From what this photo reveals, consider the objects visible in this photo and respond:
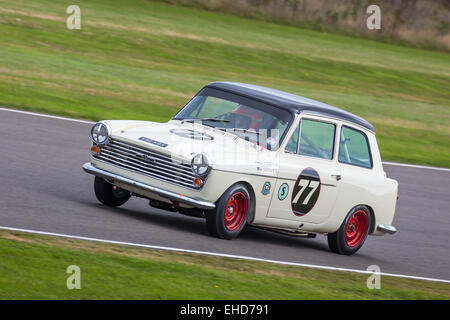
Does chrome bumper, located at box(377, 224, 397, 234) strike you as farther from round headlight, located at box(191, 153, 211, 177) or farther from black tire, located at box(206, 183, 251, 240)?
round headlight, located at box(191, 153, 211, 177)

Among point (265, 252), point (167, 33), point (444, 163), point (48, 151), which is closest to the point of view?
point (265, 252)

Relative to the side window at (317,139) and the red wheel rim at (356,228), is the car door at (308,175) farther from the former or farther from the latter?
the red wheel rim at (356,228)

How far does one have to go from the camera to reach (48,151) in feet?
44.1

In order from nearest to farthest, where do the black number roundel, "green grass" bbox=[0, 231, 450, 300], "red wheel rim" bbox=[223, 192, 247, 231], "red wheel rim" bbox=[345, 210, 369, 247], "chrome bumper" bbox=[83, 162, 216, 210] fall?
"green grass" bbox=[0, 231, 450, 300]
"chrome bumper" bbox=[83, 162, 216, 210]
"red wheel rim" bbox=[223, 192, 247, 231]
the black number roundel
"red wheel rim" bbox=[345, 210, 369, 247]

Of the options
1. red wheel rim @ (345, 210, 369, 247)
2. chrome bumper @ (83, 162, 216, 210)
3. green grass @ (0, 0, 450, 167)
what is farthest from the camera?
green grass @ (0, 0, 450, 167)

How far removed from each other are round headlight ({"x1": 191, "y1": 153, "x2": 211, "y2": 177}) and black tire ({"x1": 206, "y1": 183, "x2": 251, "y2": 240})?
0.35 metres

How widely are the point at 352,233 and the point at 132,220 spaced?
2839 millimetres

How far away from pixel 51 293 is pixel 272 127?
13.8 feet

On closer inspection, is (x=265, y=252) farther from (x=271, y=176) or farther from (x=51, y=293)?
(x=51, y=293)

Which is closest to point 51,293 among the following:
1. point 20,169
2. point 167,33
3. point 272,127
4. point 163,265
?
point 163,265

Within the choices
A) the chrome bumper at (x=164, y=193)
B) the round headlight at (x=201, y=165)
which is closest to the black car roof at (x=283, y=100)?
the round headlight at (x=201, y=165)

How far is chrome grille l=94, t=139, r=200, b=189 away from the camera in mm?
9375

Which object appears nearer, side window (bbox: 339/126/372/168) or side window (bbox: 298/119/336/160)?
side window (bbox: 298/119/336/160)

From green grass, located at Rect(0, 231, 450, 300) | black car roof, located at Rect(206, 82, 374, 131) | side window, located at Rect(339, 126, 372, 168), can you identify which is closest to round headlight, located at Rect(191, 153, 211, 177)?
green grass, located at Rect(0, 231, 450, 300)
